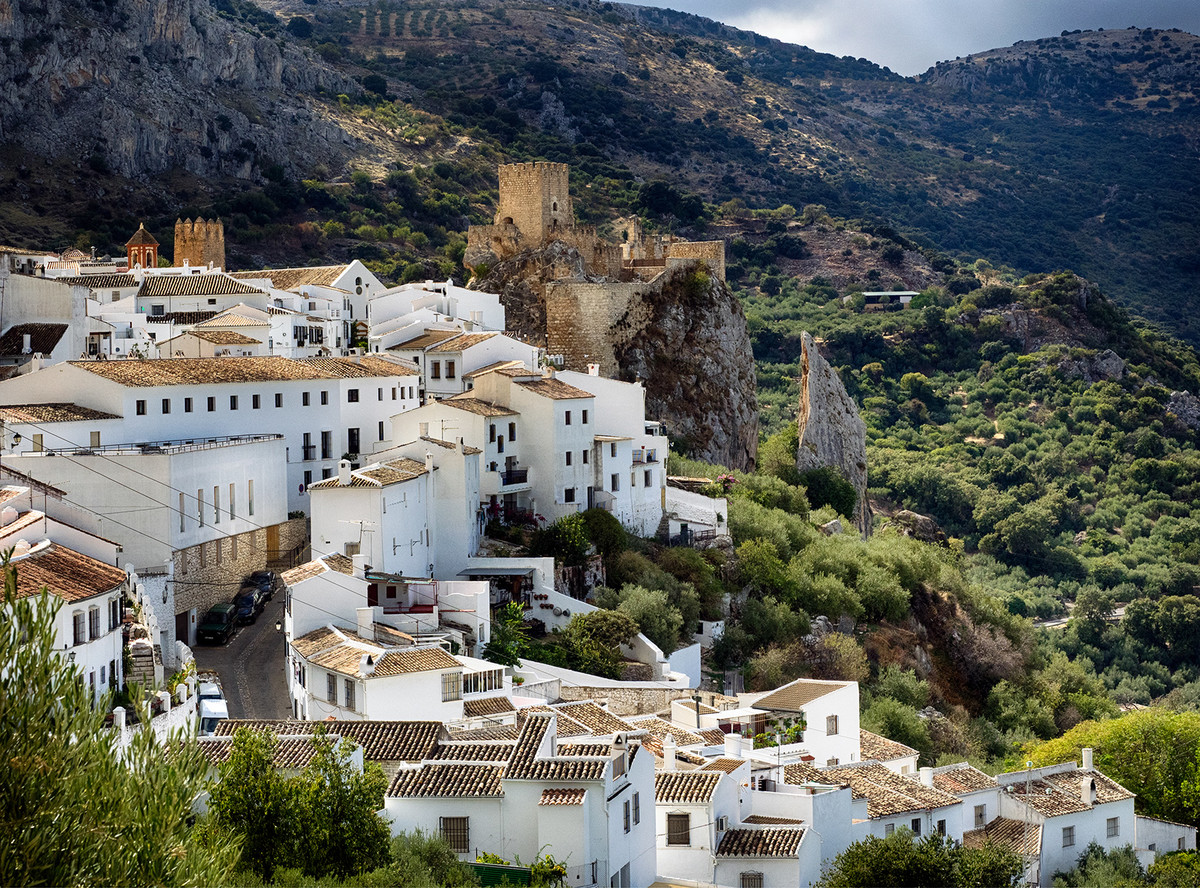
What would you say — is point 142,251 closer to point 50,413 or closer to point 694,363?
point 694,363

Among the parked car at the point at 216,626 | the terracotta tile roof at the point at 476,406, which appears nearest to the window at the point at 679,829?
the parked car at the point at 216,626

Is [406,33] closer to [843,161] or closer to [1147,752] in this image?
[843,161]

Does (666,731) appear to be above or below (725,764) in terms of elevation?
below

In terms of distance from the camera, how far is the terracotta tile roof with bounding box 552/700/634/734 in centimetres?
3011

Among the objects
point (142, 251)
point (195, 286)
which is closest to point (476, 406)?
point (195, 286)

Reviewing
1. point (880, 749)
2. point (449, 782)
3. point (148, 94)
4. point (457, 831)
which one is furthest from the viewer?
point (148, 94)

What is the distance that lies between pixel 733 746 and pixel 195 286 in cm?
3045

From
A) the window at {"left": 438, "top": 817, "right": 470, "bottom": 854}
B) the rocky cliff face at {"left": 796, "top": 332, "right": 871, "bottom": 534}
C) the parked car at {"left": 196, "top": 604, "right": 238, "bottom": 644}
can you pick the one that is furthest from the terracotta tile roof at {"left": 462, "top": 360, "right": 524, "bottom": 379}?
the window at {"left": 438, "top": 817, "right": 470, "bottom": 854}

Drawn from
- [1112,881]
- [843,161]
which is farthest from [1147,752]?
[843,161]

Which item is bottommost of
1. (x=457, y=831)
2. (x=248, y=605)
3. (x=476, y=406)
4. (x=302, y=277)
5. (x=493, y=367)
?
(x=457, y=831)

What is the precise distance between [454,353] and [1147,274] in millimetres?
99833

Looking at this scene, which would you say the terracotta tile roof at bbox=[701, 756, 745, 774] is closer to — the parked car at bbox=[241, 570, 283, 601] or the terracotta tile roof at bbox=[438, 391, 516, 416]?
the parked car at bbox=[241, 570, 283, 601]

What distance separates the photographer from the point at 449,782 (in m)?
24.5

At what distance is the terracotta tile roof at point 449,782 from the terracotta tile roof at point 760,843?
447cm
